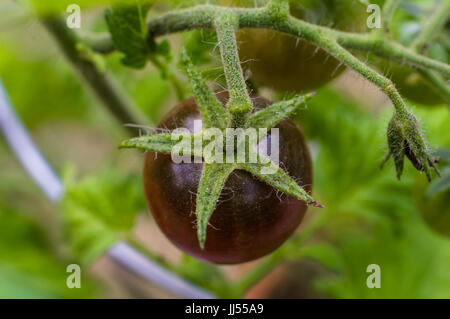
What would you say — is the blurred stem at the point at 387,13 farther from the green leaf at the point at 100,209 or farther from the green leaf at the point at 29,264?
the green leaf at the point at 29,264

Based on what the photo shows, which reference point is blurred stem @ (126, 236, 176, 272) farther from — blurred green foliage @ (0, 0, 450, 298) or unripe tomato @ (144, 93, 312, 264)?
unripe tomato @ (144, 93, 312, 264)

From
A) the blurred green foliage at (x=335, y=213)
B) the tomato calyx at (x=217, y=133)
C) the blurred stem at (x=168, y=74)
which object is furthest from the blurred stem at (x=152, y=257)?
the tomato calyx at (x=217, y=133)

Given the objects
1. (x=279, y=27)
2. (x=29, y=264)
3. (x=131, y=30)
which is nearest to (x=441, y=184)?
(x=279, y=27)

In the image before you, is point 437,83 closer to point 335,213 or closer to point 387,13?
point 387,13

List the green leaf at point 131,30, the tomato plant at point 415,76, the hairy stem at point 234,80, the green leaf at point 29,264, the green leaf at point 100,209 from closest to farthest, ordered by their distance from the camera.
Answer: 1. the hairy stem at point 234,80
2. the green leaf at point 131,30
3. the tomato plant at point 415,76
4. the green leaf at point 100,209
5. the green leaf at point 29,264
